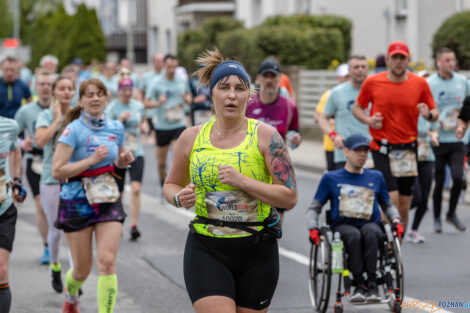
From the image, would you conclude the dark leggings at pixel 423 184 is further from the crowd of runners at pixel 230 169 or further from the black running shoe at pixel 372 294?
the black running shoe at pixel 372 294

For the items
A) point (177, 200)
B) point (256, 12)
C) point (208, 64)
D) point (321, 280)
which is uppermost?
point (256, 12)

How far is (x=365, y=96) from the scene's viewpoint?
30.0ft

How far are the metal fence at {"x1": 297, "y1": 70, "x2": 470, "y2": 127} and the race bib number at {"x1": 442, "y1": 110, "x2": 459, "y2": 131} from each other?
12.7m

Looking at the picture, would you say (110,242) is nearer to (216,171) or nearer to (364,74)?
(216,171)

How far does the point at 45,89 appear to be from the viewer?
375 inches

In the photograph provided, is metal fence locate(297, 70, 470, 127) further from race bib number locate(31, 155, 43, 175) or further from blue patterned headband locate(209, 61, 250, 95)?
blue patterned headband locate(209, 61, 250, 95)

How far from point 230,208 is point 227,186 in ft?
0.38

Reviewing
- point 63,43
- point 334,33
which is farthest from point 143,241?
point 63,43

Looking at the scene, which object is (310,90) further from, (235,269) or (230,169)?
(230,169)

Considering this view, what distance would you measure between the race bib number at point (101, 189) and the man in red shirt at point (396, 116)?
2.81 metres

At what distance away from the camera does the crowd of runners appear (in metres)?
4.95

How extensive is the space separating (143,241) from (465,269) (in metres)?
3.79

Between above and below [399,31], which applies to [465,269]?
below

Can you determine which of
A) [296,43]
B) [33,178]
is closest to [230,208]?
[33,178]
